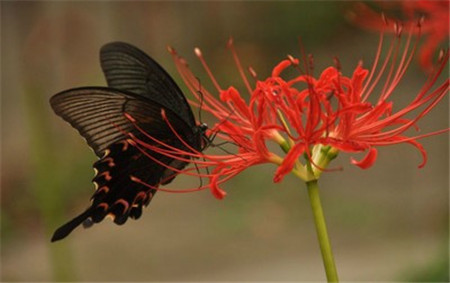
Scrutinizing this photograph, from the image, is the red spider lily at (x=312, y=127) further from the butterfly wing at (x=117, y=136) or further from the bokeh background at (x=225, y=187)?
the bokeh background at (x=225, y=187)

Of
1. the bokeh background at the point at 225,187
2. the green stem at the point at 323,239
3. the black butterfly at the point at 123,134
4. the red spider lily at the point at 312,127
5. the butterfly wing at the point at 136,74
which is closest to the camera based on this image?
the green stem at the point at 323,239

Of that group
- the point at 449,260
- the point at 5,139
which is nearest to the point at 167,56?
the point at 5,139

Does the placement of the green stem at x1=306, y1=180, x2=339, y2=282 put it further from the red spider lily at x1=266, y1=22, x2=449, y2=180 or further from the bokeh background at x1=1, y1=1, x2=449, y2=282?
the bokeh background at x1=1, y1=1, x2=449, y2=282

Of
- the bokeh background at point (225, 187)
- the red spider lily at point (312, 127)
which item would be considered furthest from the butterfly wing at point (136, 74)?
the bokeh background at point (225, 187)

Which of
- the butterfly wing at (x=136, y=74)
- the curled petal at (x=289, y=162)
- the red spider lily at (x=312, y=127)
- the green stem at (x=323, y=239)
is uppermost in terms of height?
the butterfly wing at (x=136, y=74)

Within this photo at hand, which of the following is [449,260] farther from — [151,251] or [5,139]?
[5,139]

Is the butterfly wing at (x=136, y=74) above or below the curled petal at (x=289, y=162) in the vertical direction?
above

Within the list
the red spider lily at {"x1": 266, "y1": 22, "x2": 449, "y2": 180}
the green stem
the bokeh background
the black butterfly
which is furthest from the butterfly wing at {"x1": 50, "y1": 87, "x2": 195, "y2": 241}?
the bokeh background
